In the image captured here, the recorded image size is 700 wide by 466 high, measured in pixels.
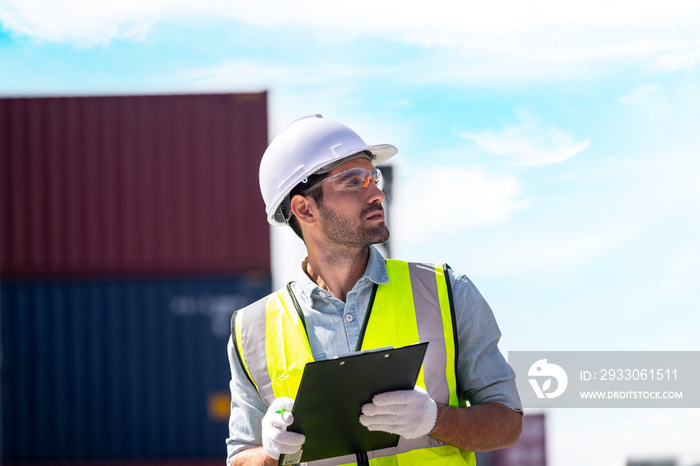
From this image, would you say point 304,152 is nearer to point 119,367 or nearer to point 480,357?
point 480,357

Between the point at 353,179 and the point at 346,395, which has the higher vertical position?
the point at 353,179

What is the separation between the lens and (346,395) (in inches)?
90.8

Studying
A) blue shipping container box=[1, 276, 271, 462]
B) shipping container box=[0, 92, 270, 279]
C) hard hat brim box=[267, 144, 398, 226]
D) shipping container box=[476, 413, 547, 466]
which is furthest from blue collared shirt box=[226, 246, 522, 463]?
shipping container box=[476, 413, 547, 466]

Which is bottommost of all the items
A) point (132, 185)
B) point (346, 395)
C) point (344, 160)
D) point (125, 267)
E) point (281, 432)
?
point (281, 432)

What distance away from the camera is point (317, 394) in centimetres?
226

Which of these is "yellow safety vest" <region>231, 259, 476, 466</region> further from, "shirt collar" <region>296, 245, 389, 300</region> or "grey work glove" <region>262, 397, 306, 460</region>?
"grey work glove" <region>262, 397, 306, 460</region>

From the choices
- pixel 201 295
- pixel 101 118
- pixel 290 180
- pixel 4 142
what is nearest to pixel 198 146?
pixel 101 118

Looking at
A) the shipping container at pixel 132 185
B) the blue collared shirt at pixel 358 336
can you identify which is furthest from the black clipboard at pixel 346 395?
the shipping container at pixel 132 185

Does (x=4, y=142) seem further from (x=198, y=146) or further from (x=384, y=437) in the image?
(x=384, y=437)

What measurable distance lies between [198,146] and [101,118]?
54.7 inches

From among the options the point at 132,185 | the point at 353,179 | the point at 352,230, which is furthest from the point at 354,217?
the point at 132,185

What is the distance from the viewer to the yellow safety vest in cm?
255

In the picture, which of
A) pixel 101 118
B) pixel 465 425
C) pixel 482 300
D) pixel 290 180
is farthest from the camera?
pixel 101 118

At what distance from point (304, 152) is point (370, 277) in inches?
23.3
